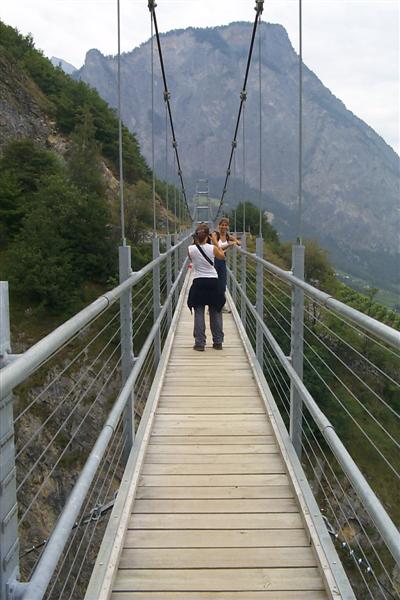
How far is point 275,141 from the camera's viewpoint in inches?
6078

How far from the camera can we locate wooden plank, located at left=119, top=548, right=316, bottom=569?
2094 mm

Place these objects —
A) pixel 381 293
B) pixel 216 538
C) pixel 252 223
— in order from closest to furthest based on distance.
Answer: pixel 216 538 < pixel 252 223 < pixel 381 293

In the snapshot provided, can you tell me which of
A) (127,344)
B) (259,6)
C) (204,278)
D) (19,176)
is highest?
(259,6)

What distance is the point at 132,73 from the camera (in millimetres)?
165250

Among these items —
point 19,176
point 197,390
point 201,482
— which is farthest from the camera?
point 19,176

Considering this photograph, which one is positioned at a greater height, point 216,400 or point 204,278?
point 204,278

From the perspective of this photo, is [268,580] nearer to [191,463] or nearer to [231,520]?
[231,520]

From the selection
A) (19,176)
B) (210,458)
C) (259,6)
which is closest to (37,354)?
(210,458)

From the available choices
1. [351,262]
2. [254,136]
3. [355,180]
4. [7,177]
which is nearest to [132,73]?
[254,136]

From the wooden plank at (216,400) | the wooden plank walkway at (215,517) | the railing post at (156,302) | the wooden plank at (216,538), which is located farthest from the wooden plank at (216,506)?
the railing post at (156,302)

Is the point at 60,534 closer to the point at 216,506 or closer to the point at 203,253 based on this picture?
the point at 216,506

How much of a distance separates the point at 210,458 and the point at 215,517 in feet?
2.06

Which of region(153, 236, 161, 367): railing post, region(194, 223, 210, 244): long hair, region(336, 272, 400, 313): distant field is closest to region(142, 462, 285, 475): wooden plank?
region(153, 236, 161, 367): railing post

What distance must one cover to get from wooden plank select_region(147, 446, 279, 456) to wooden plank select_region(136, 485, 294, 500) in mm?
410
